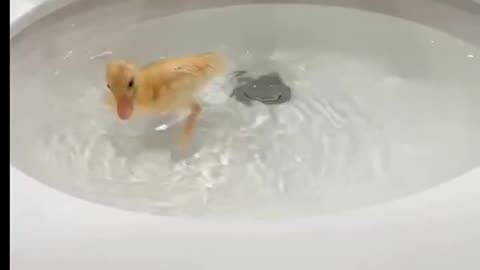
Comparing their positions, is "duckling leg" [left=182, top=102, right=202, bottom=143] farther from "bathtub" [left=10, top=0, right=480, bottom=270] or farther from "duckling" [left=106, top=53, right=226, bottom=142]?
"bathtub" [left=10, top=0, right=480, bottom=270]

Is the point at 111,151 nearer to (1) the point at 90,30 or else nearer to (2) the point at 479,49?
(1) the point at 90,30

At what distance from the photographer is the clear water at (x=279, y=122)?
0.62 metres

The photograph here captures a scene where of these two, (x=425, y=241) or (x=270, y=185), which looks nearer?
(x=425, y=241)

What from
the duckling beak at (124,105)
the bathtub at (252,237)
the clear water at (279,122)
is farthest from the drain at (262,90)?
the bathtub at (252,237)

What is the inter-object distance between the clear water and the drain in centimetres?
1

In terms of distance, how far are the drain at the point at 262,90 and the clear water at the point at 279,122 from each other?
0.01 metres

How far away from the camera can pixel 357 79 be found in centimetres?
81

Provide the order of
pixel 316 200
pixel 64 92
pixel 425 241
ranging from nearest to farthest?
pixel 425 241 < pixel 316 200 < pixel 64 92

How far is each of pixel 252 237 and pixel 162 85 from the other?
0.23m

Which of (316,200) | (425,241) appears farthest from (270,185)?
(425,241)

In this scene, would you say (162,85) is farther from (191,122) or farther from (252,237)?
(252,237)

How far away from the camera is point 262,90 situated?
0.82 metres

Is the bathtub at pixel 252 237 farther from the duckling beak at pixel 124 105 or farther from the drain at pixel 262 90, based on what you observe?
the drain at pixel 262 90
